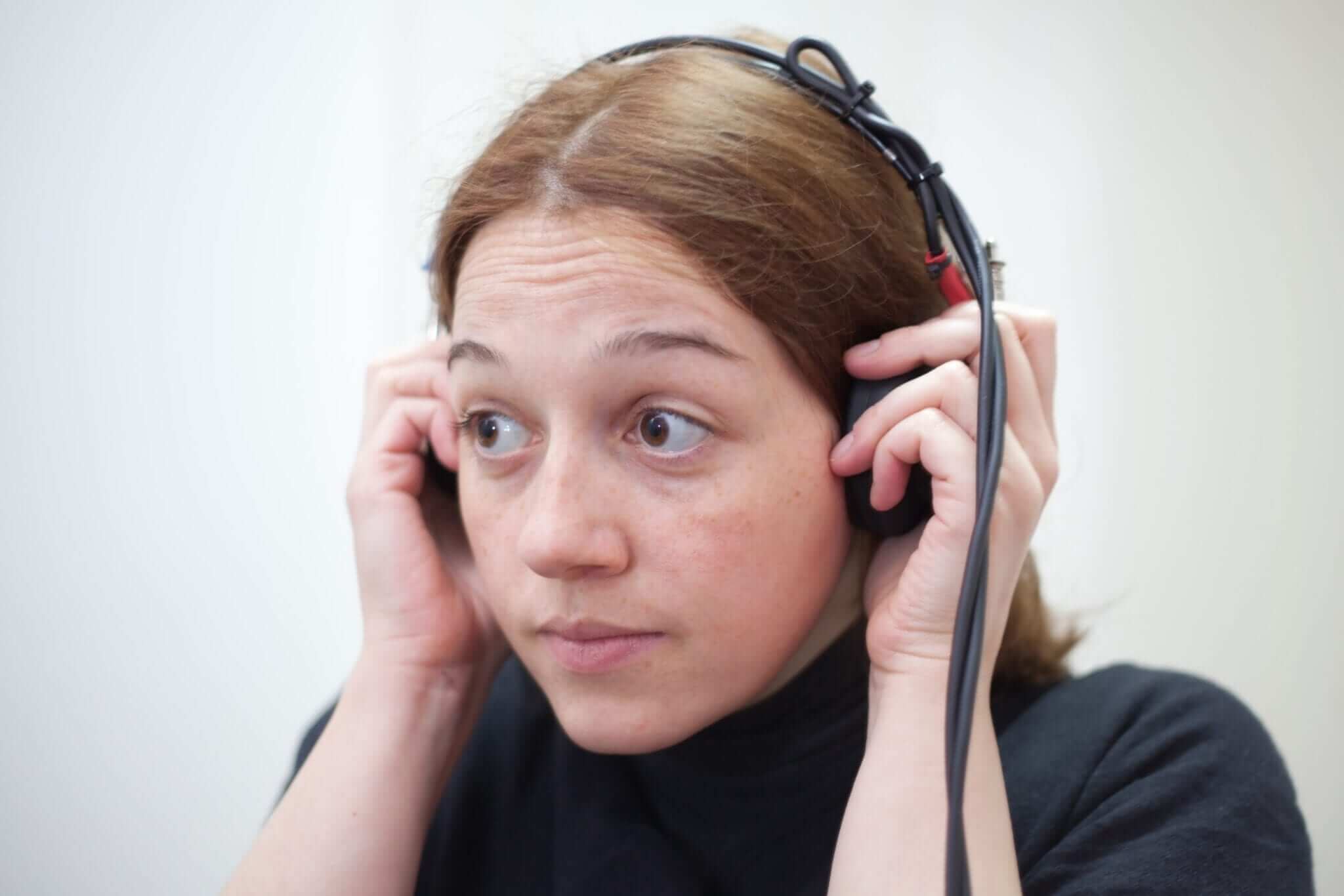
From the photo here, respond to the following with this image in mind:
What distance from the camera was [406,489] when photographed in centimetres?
112

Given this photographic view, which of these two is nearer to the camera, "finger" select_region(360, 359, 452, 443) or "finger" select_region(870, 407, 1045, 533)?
"finger" select_region(870, 407, 1045, 533)

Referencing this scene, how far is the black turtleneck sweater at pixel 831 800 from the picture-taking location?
895 mm

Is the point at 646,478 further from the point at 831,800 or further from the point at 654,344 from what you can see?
the point at 831,800

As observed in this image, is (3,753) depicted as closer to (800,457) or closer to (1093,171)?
(800,457)

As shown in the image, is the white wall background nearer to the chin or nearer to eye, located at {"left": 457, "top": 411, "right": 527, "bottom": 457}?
eye, located at {"left": 457, "top": 411, "right": 527, "bottom": 457}

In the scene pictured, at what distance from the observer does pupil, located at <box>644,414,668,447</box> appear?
87cm

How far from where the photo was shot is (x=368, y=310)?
1785 millimetres

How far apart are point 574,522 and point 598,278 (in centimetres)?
20

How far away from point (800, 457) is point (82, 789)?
150 cm

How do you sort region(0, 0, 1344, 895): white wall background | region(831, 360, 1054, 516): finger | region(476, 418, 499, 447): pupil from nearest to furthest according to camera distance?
region(831, 360, 1054, 516): finger → region(476, 418, 499, 447): pupil → region(0, 0, 1344, 895): white wall background

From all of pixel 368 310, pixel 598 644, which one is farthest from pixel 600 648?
pixel 368 310

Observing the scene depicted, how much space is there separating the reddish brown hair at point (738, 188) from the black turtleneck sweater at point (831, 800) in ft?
1.15

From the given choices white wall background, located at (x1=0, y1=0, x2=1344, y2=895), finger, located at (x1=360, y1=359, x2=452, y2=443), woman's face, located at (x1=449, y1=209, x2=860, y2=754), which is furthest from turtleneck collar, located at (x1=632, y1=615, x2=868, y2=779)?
white wall background, located at (x1=0, y1=0, x2=1344, y2=895)

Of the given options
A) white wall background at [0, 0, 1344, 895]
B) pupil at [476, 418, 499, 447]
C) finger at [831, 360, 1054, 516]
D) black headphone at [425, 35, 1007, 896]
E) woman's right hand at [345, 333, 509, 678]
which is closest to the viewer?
black headphone at [425, 35, 1007, 896]
